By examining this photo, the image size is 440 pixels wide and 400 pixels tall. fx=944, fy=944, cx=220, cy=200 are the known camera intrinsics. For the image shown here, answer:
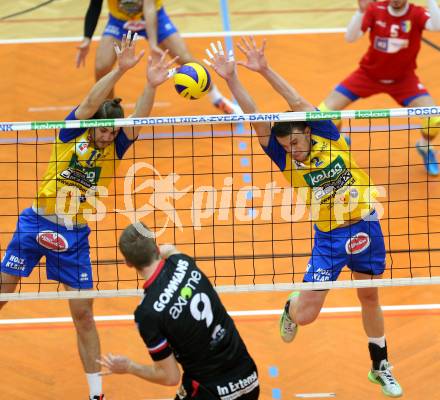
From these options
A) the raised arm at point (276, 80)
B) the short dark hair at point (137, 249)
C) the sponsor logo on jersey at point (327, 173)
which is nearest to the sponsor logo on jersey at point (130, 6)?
the raised arm at point (276, 80)

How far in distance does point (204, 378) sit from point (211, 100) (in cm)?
680

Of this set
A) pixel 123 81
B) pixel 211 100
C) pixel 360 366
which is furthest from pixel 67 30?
pixel 360 366

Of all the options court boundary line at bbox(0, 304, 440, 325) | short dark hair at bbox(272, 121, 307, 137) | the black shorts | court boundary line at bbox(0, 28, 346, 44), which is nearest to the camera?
the black shorts

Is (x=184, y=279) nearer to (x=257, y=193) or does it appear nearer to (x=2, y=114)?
(x=257, y=193)

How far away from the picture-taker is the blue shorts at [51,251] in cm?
725

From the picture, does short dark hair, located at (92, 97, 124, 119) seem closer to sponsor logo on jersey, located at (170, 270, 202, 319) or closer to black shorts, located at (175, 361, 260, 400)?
sponsor logo on jersey, located at (170, 270, 202, 319)

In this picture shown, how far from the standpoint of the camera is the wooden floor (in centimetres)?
791

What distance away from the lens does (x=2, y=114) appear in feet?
40.2

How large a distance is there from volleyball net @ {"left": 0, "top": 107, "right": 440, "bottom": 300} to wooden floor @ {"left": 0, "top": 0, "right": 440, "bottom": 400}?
0.03 m

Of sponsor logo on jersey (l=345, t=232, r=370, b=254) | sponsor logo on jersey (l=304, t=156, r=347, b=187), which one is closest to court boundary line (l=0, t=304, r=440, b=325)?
sponsor logo on jersey (l=345, t=232, r=370, b=254)

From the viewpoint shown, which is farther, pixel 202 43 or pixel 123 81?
pixel 202 43

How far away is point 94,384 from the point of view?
24.5 feet

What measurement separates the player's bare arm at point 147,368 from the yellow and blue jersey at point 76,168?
1821 millimetres

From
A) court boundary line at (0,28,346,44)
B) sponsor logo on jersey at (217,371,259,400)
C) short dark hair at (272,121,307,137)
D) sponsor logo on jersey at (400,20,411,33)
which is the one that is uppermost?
court boundary line at (0,28,346,44)
